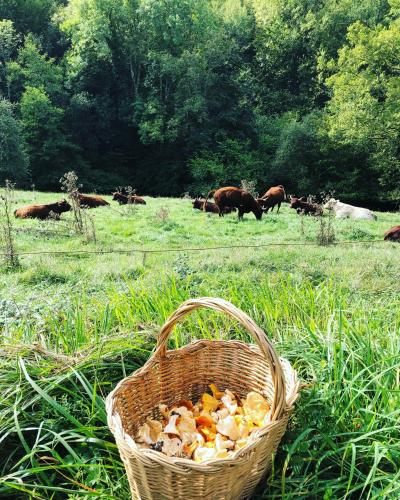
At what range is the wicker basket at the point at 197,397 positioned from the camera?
1699 mm

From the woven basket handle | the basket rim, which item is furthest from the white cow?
the woven basket handle

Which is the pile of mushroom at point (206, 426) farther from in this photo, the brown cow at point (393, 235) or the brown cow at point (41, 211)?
the brown cow at point (41, 211)

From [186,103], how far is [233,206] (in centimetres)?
1741

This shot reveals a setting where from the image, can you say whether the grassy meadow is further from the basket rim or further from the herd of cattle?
the herd of cattle

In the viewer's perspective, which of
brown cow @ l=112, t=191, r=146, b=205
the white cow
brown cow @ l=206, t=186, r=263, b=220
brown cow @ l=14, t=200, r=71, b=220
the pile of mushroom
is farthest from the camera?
the white cow

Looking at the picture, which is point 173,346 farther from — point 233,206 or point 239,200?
point 233,206

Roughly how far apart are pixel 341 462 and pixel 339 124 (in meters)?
27.7

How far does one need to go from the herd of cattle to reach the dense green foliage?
451 inches

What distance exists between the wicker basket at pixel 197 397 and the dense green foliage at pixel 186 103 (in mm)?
26204

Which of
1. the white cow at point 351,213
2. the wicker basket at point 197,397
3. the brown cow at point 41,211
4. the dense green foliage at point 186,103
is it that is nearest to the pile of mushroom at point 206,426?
the wicker basket at point 197,397

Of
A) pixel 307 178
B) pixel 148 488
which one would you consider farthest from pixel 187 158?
pixel 148 488

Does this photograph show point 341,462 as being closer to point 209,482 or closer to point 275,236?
point 209,482

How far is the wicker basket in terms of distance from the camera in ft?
5.57

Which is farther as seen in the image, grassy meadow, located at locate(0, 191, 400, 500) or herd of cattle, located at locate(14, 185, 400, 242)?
herd of cattle, located at locate(14, 185, 400, 242)
